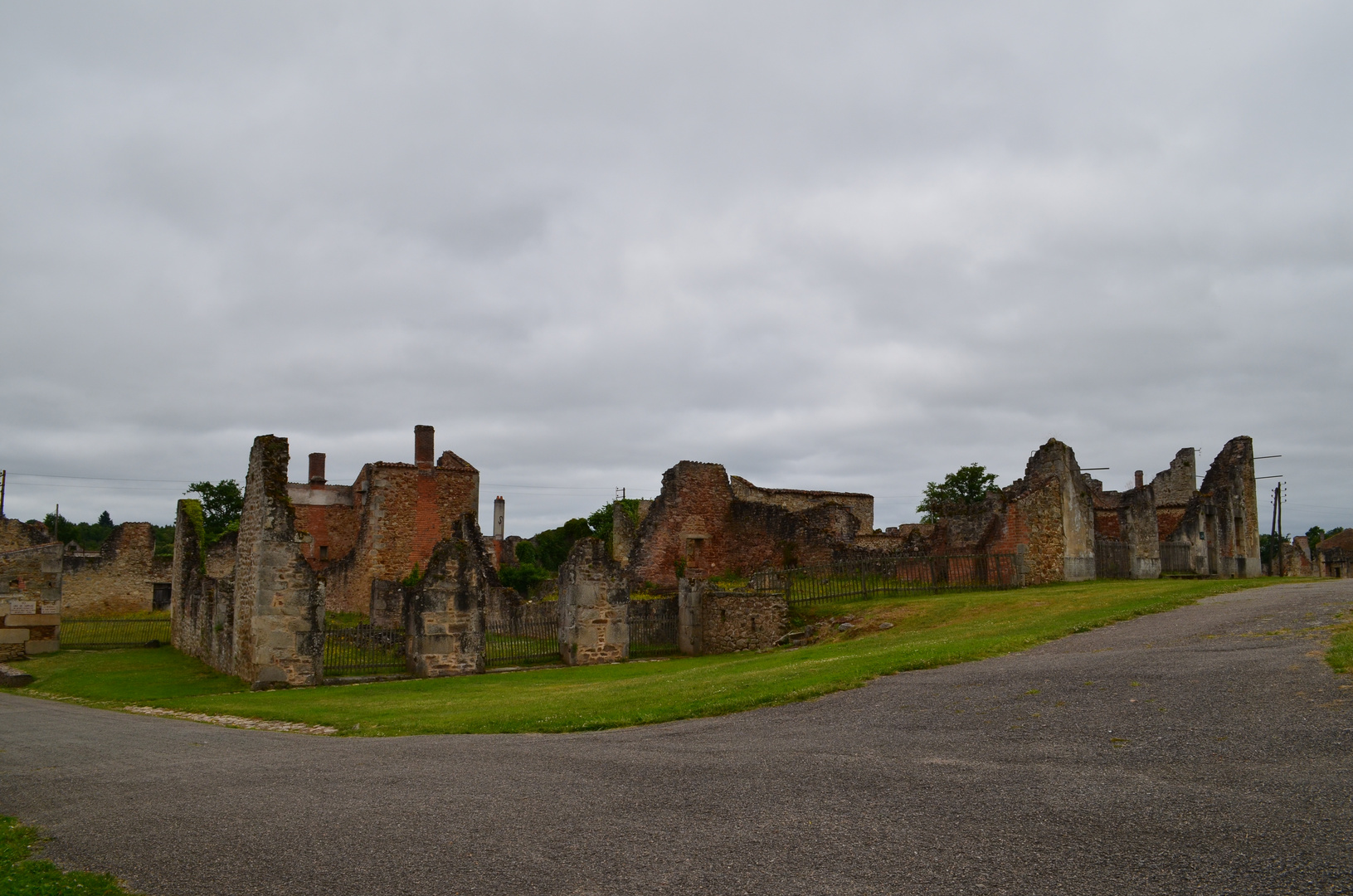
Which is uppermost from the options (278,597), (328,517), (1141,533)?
(328,517)

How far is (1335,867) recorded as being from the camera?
4762mm

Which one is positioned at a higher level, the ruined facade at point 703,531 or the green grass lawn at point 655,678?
the ruined facade at point 703,531

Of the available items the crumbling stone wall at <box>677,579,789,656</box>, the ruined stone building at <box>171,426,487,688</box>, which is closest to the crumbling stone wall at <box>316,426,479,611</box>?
the ruined stone building at <box>171,426,487,688</box>

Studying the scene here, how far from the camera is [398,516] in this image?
40.4 metres

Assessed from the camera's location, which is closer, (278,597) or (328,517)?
(278,597)

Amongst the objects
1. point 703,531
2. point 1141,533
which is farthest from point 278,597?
point 1141,533

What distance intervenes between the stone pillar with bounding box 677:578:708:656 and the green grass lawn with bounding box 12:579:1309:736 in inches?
39.1

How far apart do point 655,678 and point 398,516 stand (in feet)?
86.1

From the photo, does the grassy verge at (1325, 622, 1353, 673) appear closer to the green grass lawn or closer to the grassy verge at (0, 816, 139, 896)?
the green grass lawn

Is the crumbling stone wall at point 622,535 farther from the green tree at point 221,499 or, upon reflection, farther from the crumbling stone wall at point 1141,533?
the green tree at point 221,499

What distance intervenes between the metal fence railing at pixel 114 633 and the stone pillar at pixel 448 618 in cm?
1176

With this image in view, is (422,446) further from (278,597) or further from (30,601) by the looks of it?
(278,597)

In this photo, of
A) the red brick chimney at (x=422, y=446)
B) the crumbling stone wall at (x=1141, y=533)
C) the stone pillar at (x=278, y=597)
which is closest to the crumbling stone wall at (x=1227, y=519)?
the crumbling stone wall at (x=1141, y=533)

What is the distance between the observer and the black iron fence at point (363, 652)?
20281 mm
